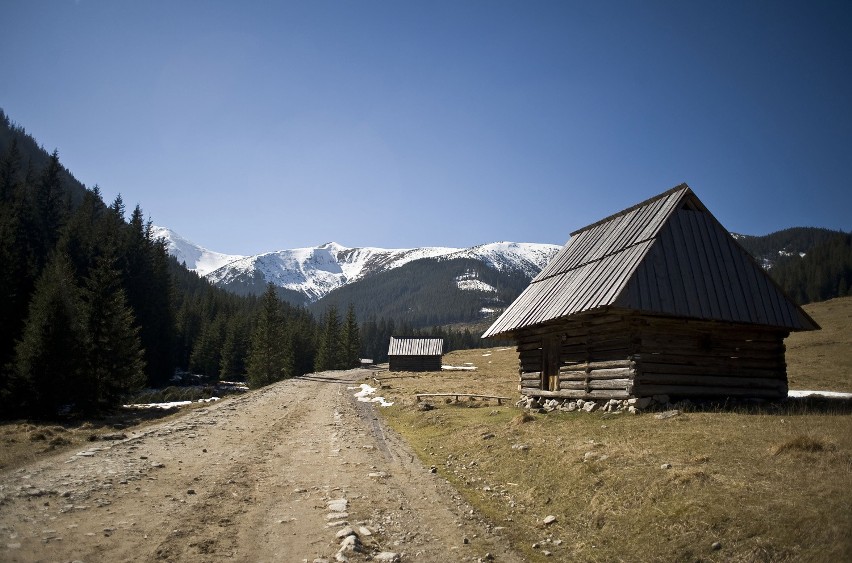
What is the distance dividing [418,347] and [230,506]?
85.2 meters

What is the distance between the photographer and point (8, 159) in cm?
7938

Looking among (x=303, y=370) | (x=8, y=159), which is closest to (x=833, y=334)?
(x=303, y=370)

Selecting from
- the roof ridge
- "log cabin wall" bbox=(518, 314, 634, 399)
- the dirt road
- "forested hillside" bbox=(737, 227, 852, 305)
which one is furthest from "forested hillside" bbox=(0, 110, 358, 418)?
"forested hillside" bbox=(737, 227, 852, 305)

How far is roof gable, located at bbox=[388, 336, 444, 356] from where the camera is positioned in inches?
Result: 3619

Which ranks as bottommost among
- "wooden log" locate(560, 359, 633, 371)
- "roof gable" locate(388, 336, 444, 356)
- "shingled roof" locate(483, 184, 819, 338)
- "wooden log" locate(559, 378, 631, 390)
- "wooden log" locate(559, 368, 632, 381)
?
"roof gable" locate(388, 336, 444, 356)

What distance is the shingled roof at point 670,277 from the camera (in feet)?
56.5

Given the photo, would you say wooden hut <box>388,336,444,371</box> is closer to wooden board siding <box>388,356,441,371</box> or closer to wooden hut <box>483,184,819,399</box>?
wooden board siding <box>388,356,441,371</box>

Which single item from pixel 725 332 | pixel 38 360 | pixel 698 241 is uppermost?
pixel 698 241

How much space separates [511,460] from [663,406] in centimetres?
757

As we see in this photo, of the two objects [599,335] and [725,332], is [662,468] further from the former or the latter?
[725,332]

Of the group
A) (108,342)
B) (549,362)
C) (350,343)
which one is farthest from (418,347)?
(549,362)

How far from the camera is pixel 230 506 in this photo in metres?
8.60

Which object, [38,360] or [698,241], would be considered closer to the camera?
[698,241]

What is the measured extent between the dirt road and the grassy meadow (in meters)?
1.14
